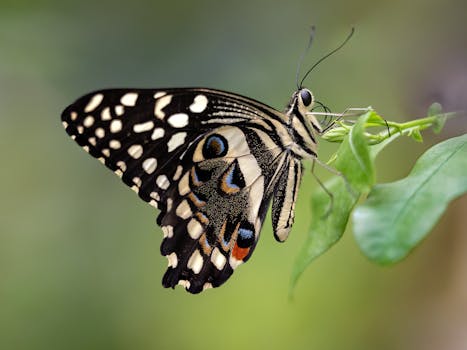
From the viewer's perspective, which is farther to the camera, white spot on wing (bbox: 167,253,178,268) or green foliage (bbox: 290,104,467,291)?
white spot on wing (bbox: 167,253,178,268)

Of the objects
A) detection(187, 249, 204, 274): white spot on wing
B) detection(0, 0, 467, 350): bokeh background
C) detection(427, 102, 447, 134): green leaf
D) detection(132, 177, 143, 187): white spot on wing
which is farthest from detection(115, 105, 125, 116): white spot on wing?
detection(0, 0, 467, 350): bokeh background

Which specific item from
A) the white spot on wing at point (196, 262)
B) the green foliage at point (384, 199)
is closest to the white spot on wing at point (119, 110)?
the white spot on wing at point (196, 262)

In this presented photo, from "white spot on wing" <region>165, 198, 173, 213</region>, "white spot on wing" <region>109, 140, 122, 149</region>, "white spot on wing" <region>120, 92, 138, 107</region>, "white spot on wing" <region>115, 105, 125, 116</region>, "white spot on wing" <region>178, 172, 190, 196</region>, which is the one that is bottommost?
"white spot on wing" <region>165, 198, 173, 213</region>

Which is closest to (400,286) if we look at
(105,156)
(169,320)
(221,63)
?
(169,320)

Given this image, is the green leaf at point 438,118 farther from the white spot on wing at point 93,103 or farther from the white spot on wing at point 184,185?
the white spot on wing at point 93,103

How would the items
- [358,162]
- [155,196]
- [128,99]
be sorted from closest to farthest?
1. [358,162]
2. [128,99]
3. [155,196]

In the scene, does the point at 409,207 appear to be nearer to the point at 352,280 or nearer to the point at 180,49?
the point at 352,280

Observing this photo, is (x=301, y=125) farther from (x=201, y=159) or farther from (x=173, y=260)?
(x=173, y=260)

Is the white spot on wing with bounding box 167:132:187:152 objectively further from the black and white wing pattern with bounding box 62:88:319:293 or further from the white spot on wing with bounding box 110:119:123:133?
the white spot on wing with bounding box 110:119:123:133

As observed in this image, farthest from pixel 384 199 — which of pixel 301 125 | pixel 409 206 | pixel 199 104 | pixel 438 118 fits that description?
pixel 199 104
